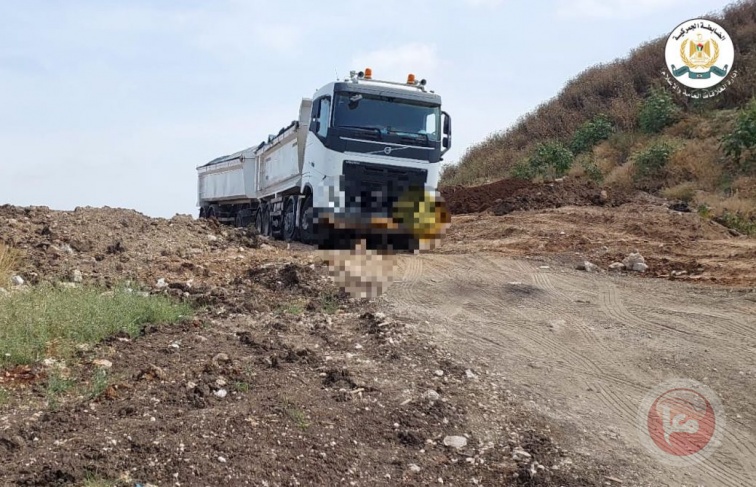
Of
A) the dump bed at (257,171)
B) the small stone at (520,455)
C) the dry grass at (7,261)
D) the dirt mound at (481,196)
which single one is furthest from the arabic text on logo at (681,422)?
the dirt mound at (481,196)

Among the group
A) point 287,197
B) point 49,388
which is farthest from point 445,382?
point 287,197

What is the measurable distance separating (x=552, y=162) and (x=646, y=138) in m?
3.37

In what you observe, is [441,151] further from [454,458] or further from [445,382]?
[454,458]

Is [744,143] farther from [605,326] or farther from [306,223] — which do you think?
[605,326]

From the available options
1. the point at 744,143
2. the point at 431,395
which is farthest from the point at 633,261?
the point at 744,143

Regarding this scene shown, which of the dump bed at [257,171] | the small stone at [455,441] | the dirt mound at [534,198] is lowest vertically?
the small stone at [455,441]

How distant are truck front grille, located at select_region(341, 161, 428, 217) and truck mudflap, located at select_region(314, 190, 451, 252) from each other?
0.17 m

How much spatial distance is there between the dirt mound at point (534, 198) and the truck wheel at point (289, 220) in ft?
18.1

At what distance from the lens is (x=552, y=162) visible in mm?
22828

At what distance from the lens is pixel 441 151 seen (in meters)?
12.8

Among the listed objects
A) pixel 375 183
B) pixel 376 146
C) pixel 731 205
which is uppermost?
pixel 376 146

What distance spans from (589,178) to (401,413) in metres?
17.8

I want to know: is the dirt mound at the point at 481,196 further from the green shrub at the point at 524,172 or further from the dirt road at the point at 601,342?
the dirt road at the point at 601,342

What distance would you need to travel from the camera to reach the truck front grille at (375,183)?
12.2 metres
